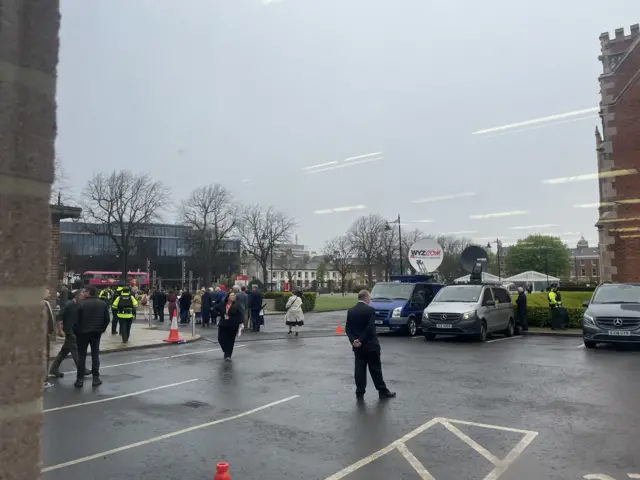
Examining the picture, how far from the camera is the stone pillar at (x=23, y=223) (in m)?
1.22

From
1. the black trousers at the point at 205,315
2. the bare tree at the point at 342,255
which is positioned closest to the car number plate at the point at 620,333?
the black trousers at the point at 205,315

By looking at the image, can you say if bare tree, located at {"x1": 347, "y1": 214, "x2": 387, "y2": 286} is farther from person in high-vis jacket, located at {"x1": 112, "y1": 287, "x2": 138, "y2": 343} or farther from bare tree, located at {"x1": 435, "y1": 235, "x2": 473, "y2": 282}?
person in high-vis jacket, located at {"x1": 112, "y1": 287, "x2": 138, "y2": 343}

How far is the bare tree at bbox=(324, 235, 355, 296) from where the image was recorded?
254 feet

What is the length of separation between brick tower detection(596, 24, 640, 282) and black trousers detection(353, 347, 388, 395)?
20.6 m

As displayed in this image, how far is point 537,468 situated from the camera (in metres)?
5.18

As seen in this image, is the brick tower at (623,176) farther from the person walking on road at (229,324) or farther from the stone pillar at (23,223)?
the stone pillar at (23,223)

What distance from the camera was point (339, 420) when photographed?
7.02 metres

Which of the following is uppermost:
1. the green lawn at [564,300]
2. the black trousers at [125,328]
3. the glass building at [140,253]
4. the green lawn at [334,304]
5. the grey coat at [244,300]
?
the glass building at [140,253]

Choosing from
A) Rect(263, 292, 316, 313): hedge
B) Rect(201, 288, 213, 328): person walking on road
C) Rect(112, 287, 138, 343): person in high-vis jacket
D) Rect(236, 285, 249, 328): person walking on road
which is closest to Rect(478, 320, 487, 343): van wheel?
Rect(236, 285, 249, 328): person walking on road

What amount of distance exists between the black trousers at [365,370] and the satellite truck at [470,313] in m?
8.64

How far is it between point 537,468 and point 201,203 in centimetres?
6077

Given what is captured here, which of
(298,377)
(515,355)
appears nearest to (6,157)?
(298,377)

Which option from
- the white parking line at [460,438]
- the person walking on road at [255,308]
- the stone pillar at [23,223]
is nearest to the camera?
the stone pillar at [23,223]

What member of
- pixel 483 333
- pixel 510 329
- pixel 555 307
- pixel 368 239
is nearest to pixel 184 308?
pixel 483 333
